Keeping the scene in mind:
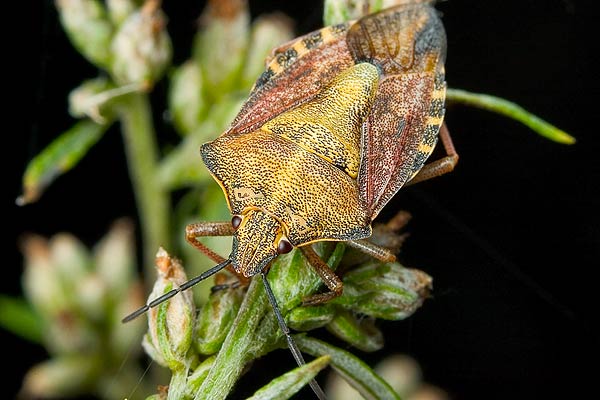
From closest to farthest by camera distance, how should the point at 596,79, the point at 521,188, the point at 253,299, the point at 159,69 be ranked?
1. the point at 253,299
2. the point at 159,69
3. the point at 521,188
4. the point at 596,79

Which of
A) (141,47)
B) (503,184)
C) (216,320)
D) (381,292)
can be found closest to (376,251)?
(381,292)

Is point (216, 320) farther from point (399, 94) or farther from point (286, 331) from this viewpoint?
point (399, 94)

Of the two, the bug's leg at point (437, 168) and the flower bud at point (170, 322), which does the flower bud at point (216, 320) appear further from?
the bug's leg at point (437, 168)

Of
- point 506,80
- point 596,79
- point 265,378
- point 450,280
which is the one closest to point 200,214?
point 265,378

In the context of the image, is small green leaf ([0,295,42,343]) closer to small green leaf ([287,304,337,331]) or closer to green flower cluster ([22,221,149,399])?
green flower cluster ([22,221,149,399])

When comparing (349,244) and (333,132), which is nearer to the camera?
(349,244)

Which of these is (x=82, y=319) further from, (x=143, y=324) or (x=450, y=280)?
(x=450, y=280)

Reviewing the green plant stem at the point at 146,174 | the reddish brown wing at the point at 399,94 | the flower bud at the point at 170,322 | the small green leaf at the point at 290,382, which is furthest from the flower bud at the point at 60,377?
the small green leaf at the point at 290,382
